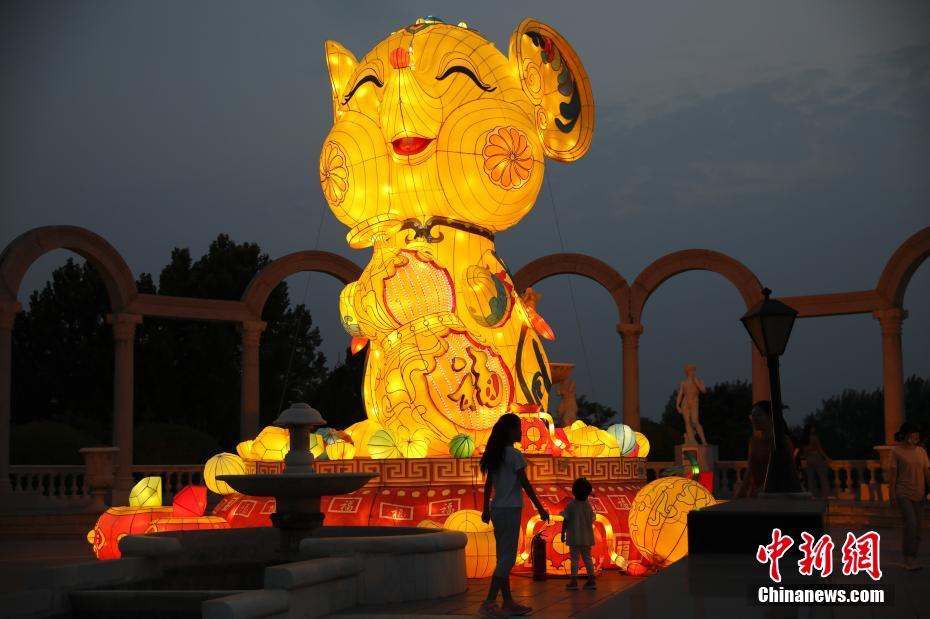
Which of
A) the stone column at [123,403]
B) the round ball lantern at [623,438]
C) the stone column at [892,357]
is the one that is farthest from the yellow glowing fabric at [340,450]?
the stone column at [892,357]

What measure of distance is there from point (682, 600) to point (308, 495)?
15.6ft

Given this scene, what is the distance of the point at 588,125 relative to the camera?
1482cm

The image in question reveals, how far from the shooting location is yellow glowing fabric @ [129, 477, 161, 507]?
40.5 ft

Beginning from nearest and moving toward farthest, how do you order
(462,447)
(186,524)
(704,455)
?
(186,524) → (462,447) → (704,455)

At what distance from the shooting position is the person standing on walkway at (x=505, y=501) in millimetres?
7770

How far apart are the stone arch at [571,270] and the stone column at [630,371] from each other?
36cm

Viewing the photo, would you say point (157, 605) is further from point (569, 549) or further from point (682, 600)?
point (569, 549)

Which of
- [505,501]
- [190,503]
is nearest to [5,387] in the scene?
[190,503]

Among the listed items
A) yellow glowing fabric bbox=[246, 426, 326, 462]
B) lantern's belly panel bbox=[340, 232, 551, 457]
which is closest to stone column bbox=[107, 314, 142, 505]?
yellow glowing fabric bbox=[246, 426, 326, 462]

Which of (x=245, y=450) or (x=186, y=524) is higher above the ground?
(x=245, y=450)

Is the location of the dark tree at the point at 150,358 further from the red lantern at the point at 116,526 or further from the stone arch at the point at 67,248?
the red lantern at the point at 116,526

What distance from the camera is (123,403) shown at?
18.5 metres

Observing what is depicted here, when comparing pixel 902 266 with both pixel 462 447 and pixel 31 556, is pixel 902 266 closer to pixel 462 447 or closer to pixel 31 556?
pixel 462 447

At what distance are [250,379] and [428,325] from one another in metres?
7.41
